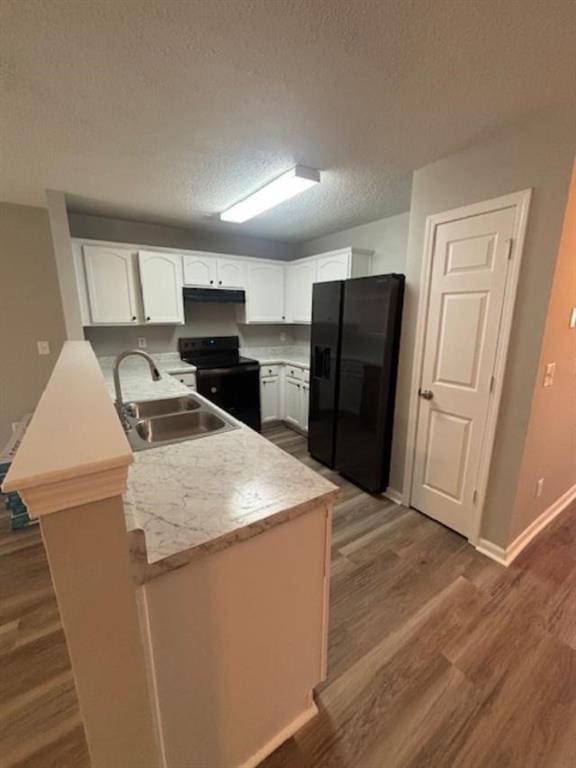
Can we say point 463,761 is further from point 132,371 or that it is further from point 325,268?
point 325,268

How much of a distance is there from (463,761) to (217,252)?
4.40 m

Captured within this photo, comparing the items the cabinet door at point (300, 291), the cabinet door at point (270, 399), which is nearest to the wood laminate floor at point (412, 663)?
the cabinet door at point (270, 399)

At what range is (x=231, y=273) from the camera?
391 centimetres

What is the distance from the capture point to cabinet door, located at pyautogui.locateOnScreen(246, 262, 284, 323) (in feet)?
13.4

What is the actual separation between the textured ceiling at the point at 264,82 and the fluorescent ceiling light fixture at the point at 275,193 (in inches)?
3.9

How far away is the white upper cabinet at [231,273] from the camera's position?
12.5 ft

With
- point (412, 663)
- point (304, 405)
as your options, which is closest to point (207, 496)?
point (412, 663)

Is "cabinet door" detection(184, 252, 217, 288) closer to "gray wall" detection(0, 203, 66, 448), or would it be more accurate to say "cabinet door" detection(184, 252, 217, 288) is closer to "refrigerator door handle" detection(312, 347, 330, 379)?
"gray wall" detection(0, 203, 66, 448)

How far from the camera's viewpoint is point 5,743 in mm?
1182

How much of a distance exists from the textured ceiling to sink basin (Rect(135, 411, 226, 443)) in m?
1.58

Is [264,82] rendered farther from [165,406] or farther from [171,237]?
[171,237]

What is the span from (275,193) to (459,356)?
1825mm

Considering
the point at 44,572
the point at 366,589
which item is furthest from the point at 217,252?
the point at 366,589

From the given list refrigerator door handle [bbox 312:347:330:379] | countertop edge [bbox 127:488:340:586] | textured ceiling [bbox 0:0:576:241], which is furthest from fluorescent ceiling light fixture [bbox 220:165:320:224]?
countertop edge [bbox 127:488:340:586]
